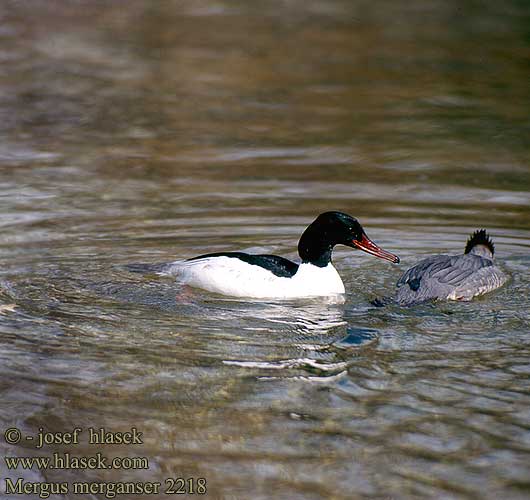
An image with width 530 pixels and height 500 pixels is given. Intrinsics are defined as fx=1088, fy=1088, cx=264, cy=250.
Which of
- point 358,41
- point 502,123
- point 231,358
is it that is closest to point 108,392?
point 231,358

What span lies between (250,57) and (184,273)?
36.2 ft

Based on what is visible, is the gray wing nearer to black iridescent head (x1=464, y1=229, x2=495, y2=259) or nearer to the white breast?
black iridescent head (x1=464, y1=229, x2=495, y2=259)

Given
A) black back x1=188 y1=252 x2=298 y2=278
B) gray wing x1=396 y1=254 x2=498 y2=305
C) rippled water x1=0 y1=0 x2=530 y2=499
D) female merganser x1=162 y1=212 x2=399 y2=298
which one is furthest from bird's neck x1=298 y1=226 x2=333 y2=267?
gray wing x1=396 y1=254 x2=498 y2=305

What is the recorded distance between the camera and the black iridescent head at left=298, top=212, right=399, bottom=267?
8453 millimetres

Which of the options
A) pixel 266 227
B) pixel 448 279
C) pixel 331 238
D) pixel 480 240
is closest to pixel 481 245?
pixel 480 240

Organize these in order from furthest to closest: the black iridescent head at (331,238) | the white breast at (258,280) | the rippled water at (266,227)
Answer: the black iridescent head at (331,238) → the white breast at (258,280) → the rippled water at (266,227)

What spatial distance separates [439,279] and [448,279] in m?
0.08

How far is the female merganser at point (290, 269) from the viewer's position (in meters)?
8.31

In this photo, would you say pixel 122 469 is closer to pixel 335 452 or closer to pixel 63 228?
pixel 335 452

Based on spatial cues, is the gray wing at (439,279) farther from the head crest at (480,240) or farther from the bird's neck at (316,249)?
the bird's neck at (316,249)

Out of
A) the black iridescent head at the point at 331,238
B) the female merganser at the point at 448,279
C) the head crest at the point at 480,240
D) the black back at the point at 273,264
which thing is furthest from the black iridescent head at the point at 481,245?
the black back at the point at 273,264

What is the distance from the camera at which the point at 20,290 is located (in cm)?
826

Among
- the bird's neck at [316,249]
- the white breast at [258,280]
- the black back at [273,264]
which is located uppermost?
the bird's neck at [316,249]

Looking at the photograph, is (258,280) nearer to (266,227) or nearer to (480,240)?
(480,240)
